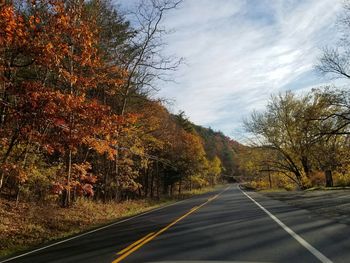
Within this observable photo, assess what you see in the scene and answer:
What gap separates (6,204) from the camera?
64.9 feet

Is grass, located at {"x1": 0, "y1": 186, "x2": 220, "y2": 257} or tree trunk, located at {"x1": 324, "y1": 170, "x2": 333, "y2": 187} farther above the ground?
tree trunk, located at {"x1": 324, "y1": 170, "x2": 333, "y2": 187}

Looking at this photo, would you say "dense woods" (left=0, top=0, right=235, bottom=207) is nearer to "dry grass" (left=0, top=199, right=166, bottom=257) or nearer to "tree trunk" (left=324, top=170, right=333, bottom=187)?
"dry grass" (left=0, top=199, right=166, bottom=257)

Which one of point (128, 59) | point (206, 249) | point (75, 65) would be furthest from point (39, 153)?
point (206, 249)

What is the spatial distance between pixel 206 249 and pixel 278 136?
48845mm

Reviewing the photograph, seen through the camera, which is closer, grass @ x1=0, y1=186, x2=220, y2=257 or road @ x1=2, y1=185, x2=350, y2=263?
road @ x1=2, y1=185, x2=350, y2=263

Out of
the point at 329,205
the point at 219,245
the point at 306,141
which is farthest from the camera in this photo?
the point at 306,141

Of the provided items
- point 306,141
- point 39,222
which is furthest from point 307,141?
point 39,222

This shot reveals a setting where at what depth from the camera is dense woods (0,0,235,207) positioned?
13844 millimetres

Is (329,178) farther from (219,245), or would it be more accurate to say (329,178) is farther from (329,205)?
(219,245)

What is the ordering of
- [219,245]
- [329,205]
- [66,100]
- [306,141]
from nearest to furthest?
[219,245], [66,100], [329,205], [306,141]

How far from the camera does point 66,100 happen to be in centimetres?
1420

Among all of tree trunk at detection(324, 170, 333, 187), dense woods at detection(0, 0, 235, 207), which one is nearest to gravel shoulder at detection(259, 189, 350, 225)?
dense woods at detection(0, 0, 235, 207)

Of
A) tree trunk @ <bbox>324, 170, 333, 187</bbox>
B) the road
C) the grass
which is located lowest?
the road

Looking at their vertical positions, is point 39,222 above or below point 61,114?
below
